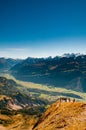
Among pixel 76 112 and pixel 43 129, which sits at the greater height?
pixel 76 112

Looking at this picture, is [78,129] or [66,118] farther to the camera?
[66,118]

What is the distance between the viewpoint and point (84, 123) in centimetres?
10512

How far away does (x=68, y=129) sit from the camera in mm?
106875

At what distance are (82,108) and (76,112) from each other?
138 inches

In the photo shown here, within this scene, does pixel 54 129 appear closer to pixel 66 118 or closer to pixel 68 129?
pixel 66 118

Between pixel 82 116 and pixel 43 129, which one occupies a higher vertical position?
pixel 82 116

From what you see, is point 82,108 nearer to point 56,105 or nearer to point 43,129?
point 43,129

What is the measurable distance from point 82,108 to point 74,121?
49.2ft

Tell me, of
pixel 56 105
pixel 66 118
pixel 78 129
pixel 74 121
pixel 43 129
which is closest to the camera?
pixel 78 129

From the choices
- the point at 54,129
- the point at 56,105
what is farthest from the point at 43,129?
the point at 56,105

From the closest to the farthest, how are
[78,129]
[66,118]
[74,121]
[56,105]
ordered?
[78,129], [74,121], [66,118], [56,105]

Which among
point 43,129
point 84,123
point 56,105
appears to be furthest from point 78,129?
point 56,105

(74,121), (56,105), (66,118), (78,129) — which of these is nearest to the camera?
(78,129)

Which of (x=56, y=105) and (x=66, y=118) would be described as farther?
(x=56, y=105)
